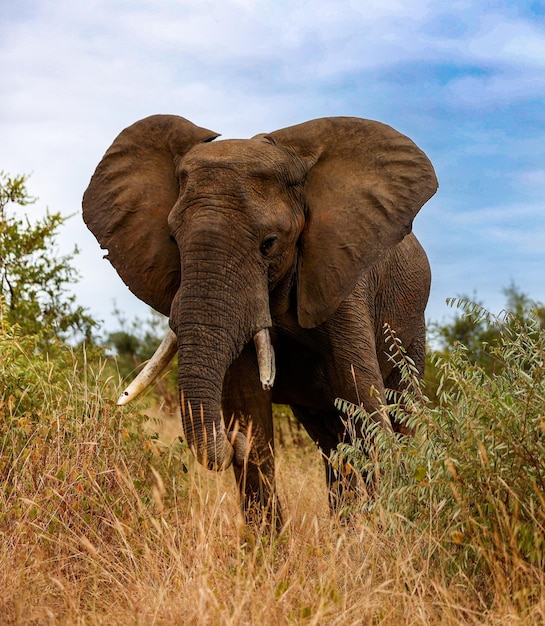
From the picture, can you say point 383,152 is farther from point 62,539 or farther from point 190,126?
point 62,539

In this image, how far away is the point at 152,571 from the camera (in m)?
5.45

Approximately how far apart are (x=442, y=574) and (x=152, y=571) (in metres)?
1.50

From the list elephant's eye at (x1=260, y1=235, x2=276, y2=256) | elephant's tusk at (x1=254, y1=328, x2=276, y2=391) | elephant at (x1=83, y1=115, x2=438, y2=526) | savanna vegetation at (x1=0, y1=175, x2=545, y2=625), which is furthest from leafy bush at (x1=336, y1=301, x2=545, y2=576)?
elephant's eye at (x1=260, y1=235, x2=276, y2=256)

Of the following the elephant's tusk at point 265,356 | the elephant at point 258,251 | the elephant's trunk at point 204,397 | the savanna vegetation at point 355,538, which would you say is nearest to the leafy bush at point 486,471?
the savanna vegetation at point 355,538

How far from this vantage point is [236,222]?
6.74 meters

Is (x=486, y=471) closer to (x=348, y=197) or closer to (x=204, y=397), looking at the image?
(x=204, y=397)

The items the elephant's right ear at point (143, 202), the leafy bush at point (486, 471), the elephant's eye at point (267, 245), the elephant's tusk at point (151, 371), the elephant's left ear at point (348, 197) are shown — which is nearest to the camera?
the leafy bush at point (486, 471)

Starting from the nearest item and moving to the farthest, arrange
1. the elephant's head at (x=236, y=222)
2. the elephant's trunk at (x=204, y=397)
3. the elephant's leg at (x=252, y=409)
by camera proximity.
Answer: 1. the elephant's trunk at (x=204, y=397)
2. the elephant's head at (x=236, y=222)
3. the elephant's leg at (x=252, y=409)

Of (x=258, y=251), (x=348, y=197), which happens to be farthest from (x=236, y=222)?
(x=348, y=197)

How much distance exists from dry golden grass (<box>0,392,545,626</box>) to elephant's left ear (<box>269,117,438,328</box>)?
1682 millimetres

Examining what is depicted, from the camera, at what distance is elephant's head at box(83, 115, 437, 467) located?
6633 mm

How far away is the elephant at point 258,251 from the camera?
21.9 feet

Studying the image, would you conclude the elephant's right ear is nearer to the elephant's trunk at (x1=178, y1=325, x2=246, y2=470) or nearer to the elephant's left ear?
the elephant's left ear

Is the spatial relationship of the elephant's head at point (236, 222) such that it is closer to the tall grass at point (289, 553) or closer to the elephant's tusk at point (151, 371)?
the elephant's tusk at point (151, 371)
